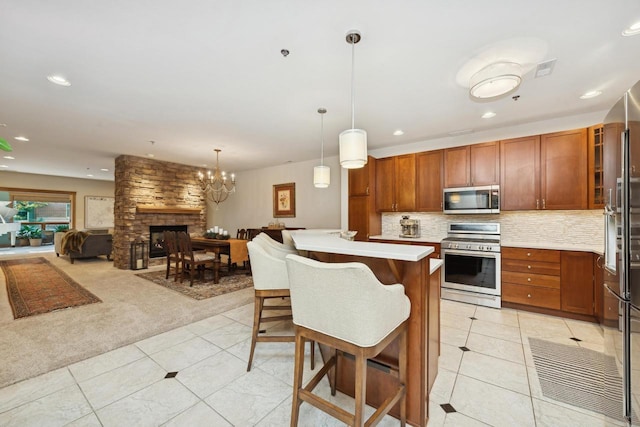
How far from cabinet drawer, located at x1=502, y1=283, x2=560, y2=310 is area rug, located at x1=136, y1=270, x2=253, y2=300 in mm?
3919

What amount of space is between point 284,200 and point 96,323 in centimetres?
431

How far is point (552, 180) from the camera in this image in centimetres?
332

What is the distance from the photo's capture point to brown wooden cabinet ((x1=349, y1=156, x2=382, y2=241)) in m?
4.58

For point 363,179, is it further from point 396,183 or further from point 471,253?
point 471,253

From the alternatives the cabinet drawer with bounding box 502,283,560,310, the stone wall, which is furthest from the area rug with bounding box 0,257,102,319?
the cabinet drawer with bounding box 502,283,560,310

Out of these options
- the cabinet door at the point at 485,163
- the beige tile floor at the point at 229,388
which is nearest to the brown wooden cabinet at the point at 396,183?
the cabinet door at the point at 485,163

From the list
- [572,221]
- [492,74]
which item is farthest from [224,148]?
[572,221]

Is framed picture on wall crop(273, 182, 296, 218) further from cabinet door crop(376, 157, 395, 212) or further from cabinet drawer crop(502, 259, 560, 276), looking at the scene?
cabinet drawer crop(502, 259, 560, 276)

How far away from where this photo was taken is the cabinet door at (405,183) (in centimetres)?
435

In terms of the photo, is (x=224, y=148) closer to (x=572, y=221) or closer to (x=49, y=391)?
(x=49, y=391)

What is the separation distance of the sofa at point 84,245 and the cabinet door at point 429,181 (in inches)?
315

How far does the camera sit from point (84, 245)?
21.6 ft

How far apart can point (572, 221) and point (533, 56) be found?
2.52m

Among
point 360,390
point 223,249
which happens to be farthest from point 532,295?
point 223,249
